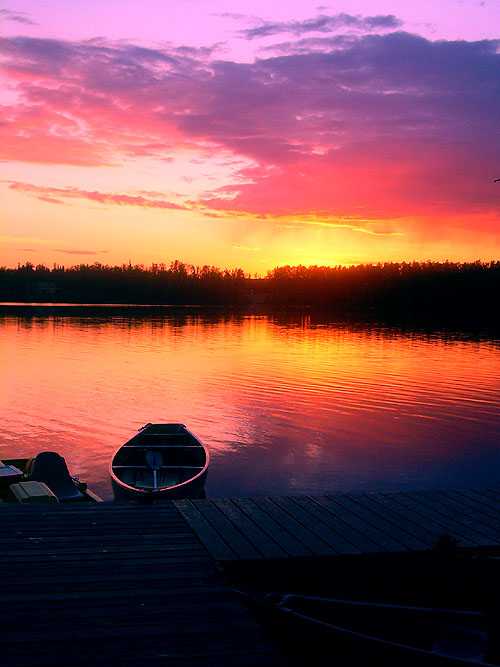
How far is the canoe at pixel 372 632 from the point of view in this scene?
5.02 metres

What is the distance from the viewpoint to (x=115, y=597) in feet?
17.5

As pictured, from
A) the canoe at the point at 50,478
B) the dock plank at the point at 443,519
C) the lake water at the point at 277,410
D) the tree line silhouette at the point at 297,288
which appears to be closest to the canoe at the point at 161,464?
the canoe at the point at 50,478

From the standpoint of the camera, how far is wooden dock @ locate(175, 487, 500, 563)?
21.3 feet

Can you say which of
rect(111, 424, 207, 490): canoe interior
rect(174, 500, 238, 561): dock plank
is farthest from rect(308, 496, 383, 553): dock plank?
rect(111, 424, 207, 490): canoe interior

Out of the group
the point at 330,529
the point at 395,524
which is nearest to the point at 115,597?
the point at 330,529

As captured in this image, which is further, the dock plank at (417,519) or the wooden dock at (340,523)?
the dock plank at (417,519)

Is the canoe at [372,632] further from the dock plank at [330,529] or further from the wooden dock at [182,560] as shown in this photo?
the dock plank at [330,529]

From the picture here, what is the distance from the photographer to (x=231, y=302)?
17338cm

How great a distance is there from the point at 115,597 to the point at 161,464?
8001 millimetres

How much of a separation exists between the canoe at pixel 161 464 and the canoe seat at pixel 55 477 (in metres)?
0.79

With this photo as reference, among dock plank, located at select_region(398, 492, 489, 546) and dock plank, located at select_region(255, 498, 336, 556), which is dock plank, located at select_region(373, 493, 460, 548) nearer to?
dock plank, located at select_region(398, 492, 489, 546)

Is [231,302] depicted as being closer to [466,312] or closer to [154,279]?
[154,279]

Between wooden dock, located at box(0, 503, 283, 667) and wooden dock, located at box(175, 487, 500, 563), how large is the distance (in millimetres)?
404

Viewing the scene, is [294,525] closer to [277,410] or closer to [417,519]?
[417,519]
